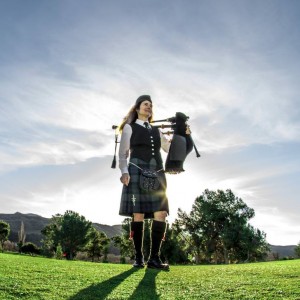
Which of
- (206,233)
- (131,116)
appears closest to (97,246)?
(206,233)

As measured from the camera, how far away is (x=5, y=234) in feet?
206

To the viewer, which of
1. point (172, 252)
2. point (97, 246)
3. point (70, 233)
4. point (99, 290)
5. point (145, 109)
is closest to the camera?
point (99, 290)

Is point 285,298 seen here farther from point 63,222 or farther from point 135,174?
point 63,222

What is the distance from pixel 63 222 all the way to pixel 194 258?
70.8 feet

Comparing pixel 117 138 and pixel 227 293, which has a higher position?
pixel 117 138

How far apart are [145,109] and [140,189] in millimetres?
1640

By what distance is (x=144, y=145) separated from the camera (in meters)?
6.98

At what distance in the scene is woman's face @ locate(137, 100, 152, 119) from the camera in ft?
24.2

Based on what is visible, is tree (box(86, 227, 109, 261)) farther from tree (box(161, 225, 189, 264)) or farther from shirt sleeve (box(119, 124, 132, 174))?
shirt sleeve (box(119, 124, 132, 174))

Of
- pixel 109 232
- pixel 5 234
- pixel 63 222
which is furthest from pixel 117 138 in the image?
pixel 109 232

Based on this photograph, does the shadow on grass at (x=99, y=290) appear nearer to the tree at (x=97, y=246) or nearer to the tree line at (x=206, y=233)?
the tree line at (x=206, y=233)

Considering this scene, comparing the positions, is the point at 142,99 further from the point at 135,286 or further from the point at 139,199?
the point at 135,286

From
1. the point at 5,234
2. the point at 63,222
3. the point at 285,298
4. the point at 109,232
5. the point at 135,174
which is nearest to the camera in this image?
the point at 285,298

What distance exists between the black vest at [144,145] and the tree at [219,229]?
50056 millimetres
